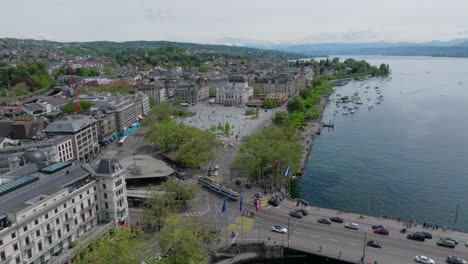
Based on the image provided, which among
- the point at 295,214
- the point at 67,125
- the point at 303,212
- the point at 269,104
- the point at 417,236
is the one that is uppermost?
the point at 67,125

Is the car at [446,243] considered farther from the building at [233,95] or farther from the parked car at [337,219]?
the building at [233,95]

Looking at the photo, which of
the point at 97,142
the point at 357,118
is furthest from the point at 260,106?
the point at 97,142

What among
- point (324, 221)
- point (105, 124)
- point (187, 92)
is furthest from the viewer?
point (187, 92)

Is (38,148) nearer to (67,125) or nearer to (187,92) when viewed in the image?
(67,125)

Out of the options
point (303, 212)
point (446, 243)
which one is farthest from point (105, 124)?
point (446, 243)

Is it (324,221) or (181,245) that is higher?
(181,245)
